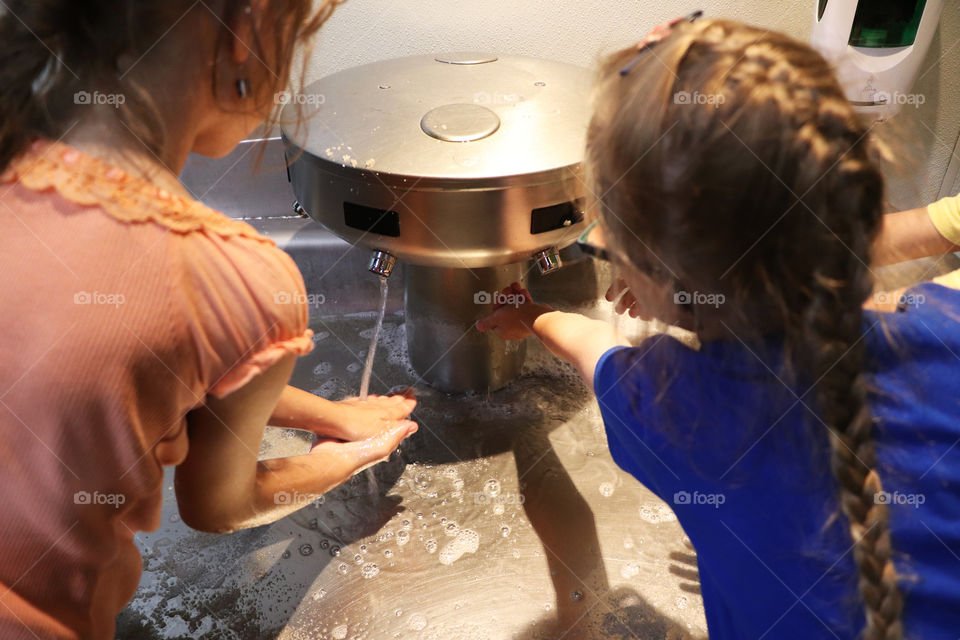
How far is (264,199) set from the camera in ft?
3.93

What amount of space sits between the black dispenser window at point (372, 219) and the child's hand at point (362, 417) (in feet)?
0.67

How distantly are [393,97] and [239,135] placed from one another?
35cm

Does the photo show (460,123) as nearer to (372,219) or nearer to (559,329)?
(372,219)

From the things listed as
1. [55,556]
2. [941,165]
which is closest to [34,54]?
[55,556]

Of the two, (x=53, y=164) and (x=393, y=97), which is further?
(x=393, y=97)

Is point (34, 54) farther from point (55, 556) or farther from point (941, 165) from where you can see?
point (941, 165)
